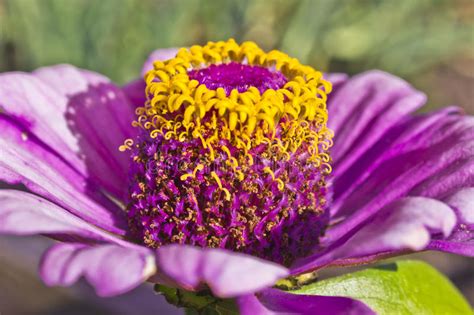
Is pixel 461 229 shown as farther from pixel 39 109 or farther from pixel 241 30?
pixel 241 30

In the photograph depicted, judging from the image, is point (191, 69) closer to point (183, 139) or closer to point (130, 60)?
point (183, 139)

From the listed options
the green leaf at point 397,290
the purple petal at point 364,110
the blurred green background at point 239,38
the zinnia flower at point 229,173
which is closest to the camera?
the zinnia flower at point 229,173

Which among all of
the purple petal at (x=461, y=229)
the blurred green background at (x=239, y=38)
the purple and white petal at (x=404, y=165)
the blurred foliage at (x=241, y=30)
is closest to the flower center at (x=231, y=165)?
Answer: the purple and white petal at (x=404, y=165)

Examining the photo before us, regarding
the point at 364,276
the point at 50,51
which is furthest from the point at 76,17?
the point at 364,276

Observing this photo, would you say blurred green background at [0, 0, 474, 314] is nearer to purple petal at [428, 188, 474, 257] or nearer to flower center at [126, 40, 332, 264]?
flower center at [126, 40, 332, 264]

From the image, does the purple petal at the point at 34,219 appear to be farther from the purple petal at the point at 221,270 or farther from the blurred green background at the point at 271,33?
the blurred green background at the point at 271,33

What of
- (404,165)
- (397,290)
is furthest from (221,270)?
(404,165)

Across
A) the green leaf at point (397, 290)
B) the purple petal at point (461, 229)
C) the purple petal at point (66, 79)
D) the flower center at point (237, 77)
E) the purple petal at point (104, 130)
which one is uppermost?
the flower center at point (237, 77)
